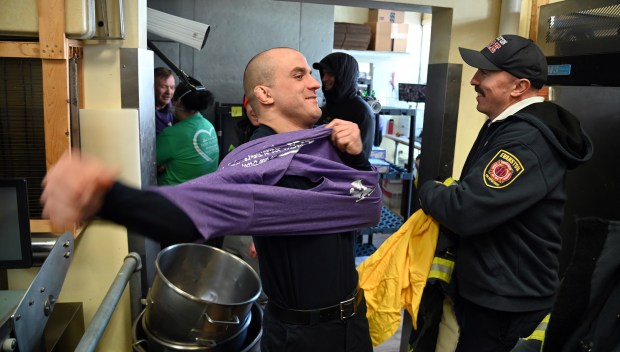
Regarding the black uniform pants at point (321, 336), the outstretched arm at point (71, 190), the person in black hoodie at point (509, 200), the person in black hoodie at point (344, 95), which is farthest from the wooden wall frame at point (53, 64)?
the person in black hoodie at point (344, 95)

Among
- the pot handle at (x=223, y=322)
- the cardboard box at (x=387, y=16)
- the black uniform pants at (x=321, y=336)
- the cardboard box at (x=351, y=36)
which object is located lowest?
the pot handle at (x=223, y=322)

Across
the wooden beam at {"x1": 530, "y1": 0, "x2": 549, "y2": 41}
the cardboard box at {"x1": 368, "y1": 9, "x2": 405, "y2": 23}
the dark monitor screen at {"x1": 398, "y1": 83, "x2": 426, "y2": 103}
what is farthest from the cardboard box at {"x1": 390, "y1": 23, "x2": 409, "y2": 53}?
the wooden beam at {"x1": 530, "y1": 0, "x2": 549, "y2": 41}

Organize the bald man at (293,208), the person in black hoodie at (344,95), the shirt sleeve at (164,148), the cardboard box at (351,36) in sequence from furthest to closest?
the cardboard box at (351,36)
the person in black hoodie at (344,95)
the shirt sleeve at (164,148)
the bald man at (293,208)

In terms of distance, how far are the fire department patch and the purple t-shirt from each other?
45 centimetres

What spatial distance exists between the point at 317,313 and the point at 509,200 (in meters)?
0.74

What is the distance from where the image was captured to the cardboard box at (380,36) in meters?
6.74

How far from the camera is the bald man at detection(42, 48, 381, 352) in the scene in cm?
104

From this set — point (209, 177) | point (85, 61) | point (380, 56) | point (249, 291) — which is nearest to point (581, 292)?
point (209, 177)

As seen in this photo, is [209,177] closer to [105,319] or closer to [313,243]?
[313,243]

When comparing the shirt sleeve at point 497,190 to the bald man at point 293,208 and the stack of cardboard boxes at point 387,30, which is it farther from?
the stack of cardboard boxes at point 387,30

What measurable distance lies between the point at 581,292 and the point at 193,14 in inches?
176

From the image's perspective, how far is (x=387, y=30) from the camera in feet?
22.3

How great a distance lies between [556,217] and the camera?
171cm

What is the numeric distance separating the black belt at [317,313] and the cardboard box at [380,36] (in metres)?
5.82
